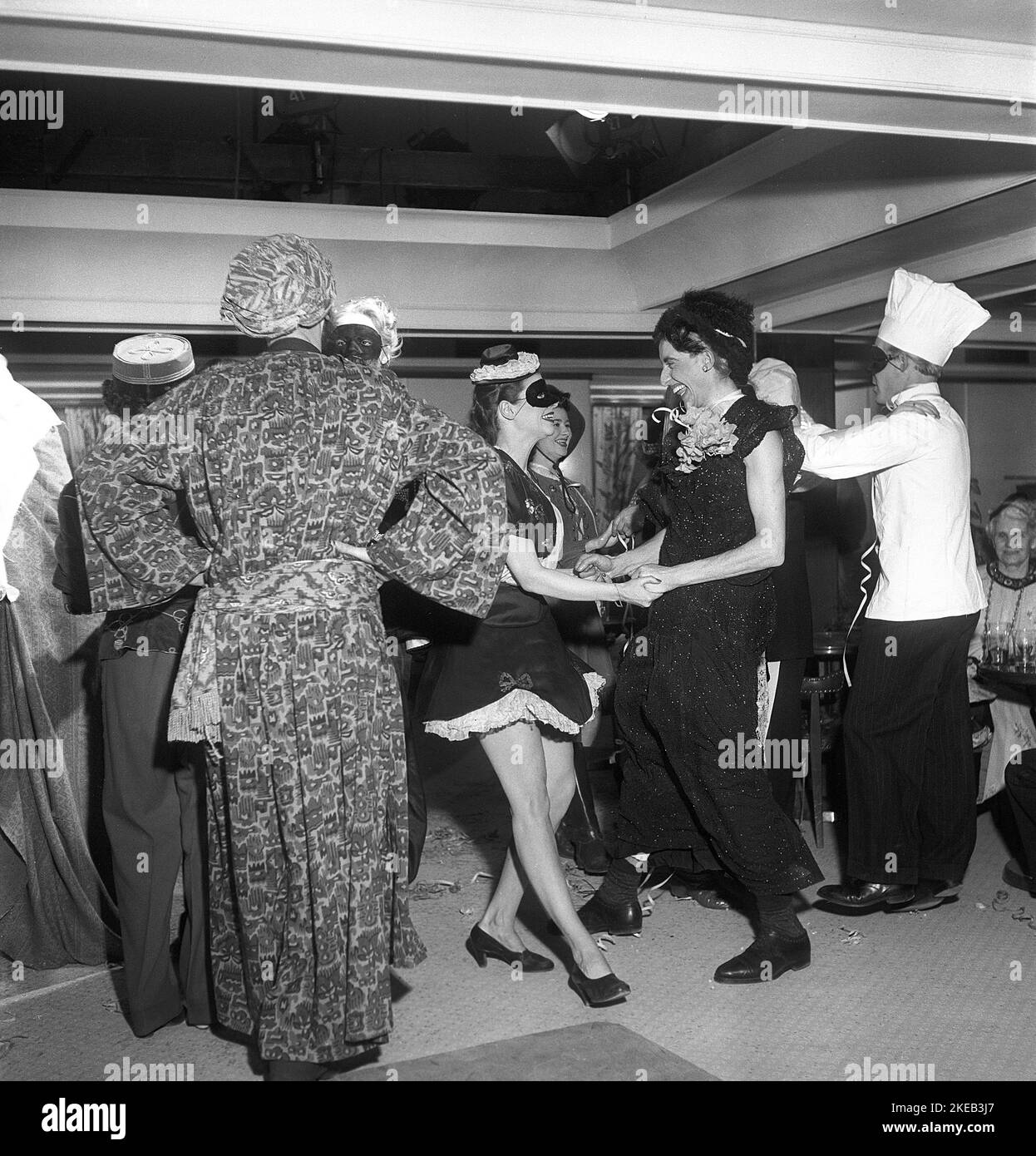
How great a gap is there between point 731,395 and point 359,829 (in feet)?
4.56

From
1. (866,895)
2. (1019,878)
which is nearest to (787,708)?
(866,895)

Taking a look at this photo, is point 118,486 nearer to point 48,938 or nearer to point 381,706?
point 381,706

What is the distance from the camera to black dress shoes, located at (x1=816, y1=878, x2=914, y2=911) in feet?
10.8

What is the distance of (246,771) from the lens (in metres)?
2.10

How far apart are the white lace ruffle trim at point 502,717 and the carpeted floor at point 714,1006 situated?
0.64 meters

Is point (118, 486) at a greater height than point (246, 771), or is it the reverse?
point (118, 486)

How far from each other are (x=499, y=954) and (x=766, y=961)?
648 millimetres

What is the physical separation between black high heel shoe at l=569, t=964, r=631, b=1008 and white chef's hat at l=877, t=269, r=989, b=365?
1.88 meters

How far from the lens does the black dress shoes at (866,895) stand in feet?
10.8

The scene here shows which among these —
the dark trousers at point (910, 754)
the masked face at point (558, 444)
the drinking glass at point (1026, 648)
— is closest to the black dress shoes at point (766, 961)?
the dark trousers at point (910, 754)

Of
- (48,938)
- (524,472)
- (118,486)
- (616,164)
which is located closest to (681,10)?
(524,472)

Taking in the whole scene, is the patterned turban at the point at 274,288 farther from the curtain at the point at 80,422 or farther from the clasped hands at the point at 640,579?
the curtain at the point at 80,422

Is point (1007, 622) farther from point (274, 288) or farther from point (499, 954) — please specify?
point (274, 288)

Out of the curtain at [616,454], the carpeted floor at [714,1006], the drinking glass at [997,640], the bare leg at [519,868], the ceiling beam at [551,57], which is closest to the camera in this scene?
the ceiling beam at [551,57]
